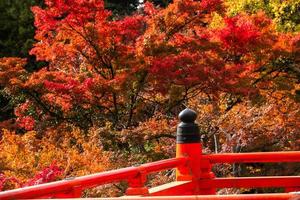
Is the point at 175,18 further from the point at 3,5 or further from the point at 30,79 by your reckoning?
the point at 3,5

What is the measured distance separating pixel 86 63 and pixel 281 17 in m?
7.17

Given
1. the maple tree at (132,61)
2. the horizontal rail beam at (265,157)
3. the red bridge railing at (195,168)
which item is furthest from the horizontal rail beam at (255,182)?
the maple tree at (132,61)

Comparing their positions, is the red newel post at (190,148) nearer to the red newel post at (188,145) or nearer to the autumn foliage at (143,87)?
the red newel post at (188,145)

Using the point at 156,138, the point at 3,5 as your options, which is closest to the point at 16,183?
the point at 156,138

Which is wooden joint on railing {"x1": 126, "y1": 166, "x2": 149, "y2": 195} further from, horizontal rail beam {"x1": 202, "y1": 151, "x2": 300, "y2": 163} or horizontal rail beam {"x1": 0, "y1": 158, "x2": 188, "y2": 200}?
horizontal rail beam {"x1": 202, "y1": 151, "x2": 300, "y2": 163}

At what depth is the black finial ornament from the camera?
4758 millimetres

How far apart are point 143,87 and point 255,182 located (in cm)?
793

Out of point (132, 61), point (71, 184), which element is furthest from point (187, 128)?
point (132, 61)

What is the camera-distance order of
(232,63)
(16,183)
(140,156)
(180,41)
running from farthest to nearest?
1. (232,63)
2. (180,41)
3. (140,156)
4. (16,183)

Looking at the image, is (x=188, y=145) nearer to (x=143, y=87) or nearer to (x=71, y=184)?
(x=71, y=184)

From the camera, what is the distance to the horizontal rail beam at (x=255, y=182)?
469 cm

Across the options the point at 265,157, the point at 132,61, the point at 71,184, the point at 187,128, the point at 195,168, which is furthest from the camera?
the point at 132,61

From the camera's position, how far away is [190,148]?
4.84m

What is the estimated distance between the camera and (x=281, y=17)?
18.2 m
